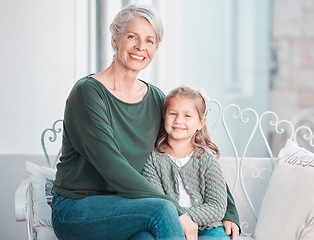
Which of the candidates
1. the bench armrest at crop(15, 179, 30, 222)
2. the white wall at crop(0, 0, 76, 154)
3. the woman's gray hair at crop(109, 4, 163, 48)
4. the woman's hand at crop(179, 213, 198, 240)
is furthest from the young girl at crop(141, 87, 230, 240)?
the white wall at crop(0, 0, 76, 154)

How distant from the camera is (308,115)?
10.6 ft

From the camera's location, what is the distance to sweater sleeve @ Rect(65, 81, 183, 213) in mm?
1516

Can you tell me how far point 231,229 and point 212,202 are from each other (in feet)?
0.42

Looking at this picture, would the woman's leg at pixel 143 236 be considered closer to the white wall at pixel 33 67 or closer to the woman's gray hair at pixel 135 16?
the woman's gray hair at pixel 135 16

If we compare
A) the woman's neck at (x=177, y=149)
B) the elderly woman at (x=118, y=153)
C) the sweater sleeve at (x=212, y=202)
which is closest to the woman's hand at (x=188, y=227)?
the elderly woman at (x=118, y=153)

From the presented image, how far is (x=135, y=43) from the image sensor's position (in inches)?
68.6

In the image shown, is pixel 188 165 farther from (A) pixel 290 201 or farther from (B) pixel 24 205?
(B) pixel 24 205

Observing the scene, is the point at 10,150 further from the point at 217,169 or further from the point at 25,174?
the point at 217,169

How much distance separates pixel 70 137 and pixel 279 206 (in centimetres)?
91

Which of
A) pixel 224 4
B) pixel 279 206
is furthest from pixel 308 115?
pixel 279 206

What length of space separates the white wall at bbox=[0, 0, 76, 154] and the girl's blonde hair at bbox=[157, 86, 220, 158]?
1041mm

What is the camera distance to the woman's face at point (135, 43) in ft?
5.68

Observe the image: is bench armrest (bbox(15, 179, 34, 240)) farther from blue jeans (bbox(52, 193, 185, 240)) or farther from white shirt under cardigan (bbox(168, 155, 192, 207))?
white shirt under cardigan (bbox(168, 155, 192, 207))

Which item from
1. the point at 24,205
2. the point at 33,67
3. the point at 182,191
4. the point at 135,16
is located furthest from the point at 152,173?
the point at 33,67
